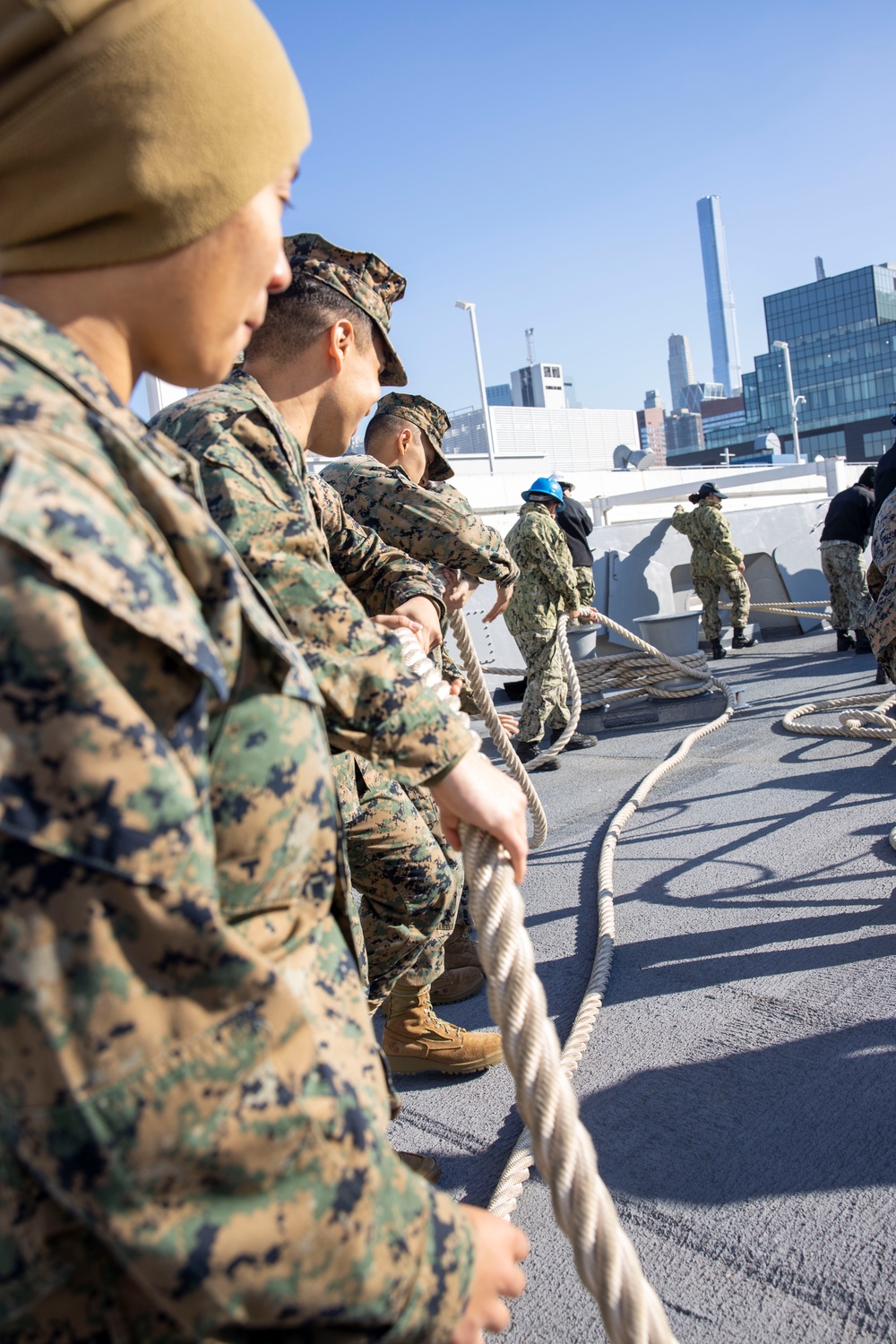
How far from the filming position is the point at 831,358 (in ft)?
317

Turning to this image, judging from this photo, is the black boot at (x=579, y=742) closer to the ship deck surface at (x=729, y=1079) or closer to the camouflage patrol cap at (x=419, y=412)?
the ship deck surface at (x=729, y=1079)

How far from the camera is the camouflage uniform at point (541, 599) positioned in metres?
7.68

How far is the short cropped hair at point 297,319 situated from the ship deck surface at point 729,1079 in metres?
1.96

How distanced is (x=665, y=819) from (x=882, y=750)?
1.67 metres

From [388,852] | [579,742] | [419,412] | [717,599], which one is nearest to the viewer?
[388,852]

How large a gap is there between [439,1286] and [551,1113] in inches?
16.9

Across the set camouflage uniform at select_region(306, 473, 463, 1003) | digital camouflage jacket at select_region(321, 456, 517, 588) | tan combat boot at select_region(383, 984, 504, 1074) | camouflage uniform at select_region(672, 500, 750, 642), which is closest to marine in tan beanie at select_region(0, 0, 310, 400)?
camouflage uniform at select_region(306, 473, 463, 1003)

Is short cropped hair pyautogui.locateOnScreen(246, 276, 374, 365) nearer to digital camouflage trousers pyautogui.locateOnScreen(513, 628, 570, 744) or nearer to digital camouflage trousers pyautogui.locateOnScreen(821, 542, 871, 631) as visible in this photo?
digital camouflage trousers pyautogui.locateOnScreen(513, 628, 570, 744)

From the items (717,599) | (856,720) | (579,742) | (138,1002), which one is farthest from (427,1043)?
(717,599)

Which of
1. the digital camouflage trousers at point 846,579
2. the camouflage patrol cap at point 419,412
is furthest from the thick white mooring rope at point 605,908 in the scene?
the digital camouflage trousers at point 846,579

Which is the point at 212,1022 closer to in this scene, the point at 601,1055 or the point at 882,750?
the point at 601,1055

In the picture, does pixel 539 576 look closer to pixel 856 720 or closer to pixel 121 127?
pixel 856 720

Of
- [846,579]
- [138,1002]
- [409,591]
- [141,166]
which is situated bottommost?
[846,579]

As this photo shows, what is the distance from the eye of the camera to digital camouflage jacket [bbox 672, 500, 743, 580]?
11.8 meters
